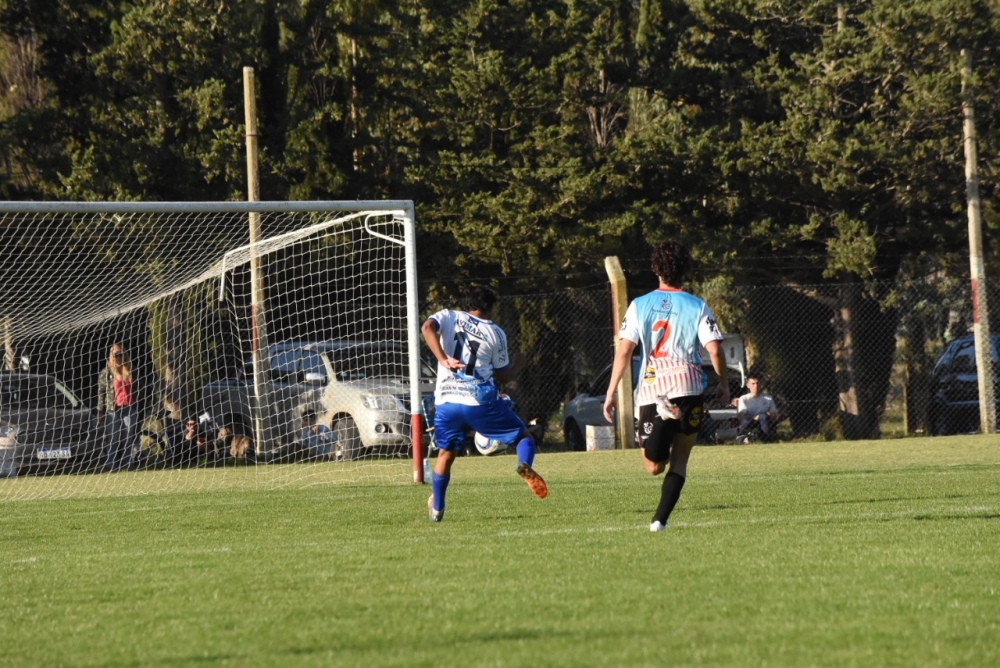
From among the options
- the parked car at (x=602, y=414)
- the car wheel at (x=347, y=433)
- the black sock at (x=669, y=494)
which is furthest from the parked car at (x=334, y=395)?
the black sock at (x=669, y=494)

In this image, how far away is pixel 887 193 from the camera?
994 inches

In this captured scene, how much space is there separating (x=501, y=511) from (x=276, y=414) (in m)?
6.93

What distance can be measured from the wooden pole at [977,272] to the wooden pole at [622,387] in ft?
18.8

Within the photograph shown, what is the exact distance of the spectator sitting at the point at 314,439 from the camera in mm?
17281

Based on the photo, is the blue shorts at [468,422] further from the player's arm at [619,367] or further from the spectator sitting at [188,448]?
the spectator sitting at [188,448]

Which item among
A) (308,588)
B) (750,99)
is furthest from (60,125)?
(308,588)

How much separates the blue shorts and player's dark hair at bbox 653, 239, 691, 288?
1.92m

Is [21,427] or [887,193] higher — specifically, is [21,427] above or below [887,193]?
below

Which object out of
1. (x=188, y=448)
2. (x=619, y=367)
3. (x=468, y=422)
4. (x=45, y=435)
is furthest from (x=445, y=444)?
(x=45, y=435)

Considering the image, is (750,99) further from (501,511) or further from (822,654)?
(822,654)

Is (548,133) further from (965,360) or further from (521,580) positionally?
(521,580)

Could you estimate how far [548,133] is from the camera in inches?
989

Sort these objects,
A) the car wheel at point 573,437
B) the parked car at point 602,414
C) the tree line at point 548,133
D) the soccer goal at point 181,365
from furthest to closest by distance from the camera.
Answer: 1. the tree line at point 548,133
2. the car wheel at point 573,437
3. the parked car at point 602,414
4. the soccer goal at point 181,365

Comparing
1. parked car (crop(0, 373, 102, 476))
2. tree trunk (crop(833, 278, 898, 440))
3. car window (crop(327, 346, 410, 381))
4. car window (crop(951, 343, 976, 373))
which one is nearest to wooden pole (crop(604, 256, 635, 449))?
car window (crop(327, 346, 410, 381))
